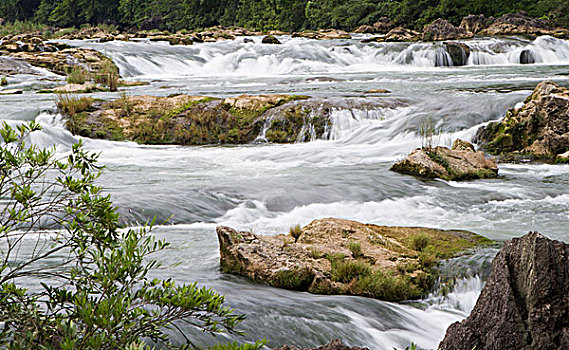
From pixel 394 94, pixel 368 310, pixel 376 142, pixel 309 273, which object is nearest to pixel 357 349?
pixel 368 310

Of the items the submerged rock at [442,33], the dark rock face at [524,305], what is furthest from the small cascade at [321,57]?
the dark rock face at [524,305]

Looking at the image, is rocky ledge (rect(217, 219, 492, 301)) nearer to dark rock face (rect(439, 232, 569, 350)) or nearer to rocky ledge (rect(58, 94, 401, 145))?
dark rock face (rect(439, 232, 569, 350))

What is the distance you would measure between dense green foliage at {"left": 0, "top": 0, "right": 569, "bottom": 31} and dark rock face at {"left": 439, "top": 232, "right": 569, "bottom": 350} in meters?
43.4

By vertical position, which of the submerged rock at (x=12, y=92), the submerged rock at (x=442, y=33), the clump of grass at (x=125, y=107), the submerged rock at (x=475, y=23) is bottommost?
the clump of grass at (x=125, y=107)

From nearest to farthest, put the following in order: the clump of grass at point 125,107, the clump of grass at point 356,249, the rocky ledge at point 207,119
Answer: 1. the clump of grass at point 356,249
2. the rocky ledge at point 207,119
3. the clump of grass at point 125,107

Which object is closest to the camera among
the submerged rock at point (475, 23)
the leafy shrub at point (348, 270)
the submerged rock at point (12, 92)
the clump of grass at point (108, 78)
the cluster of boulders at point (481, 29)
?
the leafy shrub at point (348, 270)

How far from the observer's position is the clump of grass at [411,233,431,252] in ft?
20.4

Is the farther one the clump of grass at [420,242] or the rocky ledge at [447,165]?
the rocky ledge at [447,165]

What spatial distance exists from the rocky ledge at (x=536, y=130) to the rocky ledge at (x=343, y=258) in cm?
608

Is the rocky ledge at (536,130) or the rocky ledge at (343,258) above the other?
the rocky ledge at (536,130)

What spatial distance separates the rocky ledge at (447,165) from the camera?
9.87m

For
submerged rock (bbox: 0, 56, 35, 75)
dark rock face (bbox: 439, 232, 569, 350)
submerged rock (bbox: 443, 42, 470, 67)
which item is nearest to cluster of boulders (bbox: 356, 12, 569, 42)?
submerged rock (bbox: 443, 42, 470, 67)

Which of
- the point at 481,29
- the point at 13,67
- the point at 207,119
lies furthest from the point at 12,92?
the point at 481,29

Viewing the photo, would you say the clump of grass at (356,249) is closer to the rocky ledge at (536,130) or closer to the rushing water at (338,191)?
the rushing water at (338,191)
